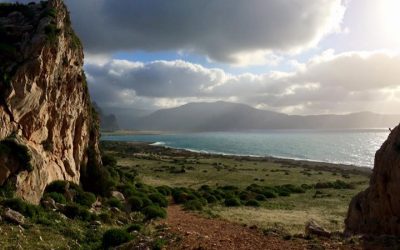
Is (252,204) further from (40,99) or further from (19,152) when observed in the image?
(19,152)

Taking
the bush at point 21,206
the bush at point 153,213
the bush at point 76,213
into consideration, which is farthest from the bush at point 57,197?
the bush at point 153,213

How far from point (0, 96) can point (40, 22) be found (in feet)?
28.2

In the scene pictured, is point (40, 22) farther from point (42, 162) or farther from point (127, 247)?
point (127, 247)

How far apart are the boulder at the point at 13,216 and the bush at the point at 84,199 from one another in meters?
9.62

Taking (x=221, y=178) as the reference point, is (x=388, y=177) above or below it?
above

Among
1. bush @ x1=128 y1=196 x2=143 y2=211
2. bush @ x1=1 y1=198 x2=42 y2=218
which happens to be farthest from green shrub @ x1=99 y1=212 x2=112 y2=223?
bush @ x1=128 y1=196 x2=143 y2=211

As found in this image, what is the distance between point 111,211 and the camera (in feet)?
105

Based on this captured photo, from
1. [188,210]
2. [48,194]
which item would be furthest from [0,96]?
[188,210]

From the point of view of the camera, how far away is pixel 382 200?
23.4 meters

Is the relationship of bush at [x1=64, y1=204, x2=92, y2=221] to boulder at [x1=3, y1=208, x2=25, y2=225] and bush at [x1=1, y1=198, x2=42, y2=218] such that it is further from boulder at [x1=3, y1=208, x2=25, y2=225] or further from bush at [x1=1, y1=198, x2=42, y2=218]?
boulder at [x1=3, y1=208, x2=25, y2=225]

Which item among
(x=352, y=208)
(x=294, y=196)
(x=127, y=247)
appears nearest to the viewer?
(x=127, y=247)

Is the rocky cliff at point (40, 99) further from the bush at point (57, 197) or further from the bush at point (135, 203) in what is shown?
the bush at point (135, 203)

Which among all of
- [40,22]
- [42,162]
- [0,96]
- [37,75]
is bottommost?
[42,162]

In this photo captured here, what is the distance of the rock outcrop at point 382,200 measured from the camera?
2233 centimetres
